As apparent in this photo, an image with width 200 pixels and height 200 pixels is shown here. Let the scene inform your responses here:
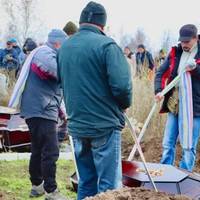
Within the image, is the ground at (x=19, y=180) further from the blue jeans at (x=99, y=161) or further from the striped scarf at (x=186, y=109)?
the striped scarf at (x=186, y=109)

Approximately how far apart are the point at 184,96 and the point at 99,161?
2.05 metres

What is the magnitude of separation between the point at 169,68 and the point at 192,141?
0.92 meters

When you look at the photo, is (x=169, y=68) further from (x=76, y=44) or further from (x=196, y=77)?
(x=76, y=44)

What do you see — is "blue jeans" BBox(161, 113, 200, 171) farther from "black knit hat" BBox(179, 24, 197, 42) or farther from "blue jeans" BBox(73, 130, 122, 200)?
"blue jeans" BBox(73, 130, 122, 200)

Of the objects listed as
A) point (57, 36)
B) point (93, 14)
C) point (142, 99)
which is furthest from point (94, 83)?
point (142, 99)

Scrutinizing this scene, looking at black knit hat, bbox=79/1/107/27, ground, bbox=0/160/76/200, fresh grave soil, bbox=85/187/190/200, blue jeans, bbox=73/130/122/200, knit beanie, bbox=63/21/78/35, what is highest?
black knit hat, bbox=79/1/107/27

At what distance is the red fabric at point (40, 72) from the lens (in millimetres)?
5352

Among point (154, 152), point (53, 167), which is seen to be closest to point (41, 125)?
point (53, 167)

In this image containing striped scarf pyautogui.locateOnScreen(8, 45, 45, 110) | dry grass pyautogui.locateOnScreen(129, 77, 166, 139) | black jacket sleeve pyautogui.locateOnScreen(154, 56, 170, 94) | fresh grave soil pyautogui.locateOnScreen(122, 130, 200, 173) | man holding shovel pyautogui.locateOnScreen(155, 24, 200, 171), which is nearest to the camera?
striped scarf pyautogui.locateOnScreen(8, 45, 45, 110)

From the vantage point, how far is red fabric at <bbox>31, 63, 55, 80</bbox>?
5352 mm

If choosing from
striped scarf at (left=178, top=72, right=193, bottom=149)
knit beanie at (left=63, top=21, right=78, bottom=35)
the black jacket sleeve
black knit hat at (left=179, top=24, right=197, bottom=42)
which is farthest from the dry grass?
knit beanie at (left=63, top=21, right=78, bottom=35)

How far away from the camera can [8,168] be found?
7145mm

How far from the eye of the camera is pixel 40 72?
5.38 metres

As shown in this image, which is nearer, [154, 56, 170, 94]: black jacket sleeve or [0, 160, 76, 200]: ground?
[0, 160, 76, 200]: ground
